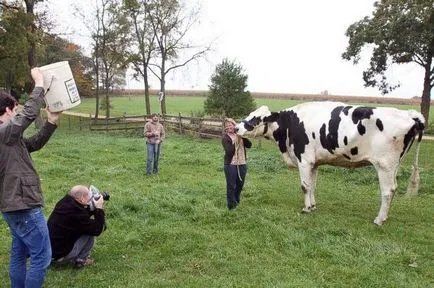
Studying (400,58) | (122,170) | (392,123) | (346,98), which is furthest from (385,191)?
(346,98)

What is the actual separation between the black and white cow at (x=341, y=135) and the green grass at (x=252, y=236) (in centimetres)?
77

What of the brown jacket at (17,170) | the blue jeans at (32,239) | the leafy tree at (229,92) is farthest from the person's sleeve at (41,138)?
the leafy tree at (229,92)

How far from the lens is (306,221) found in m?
8.04

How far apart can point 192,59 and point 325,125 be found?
32.2 m

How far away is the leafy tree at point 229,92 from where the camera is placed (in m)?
32.9

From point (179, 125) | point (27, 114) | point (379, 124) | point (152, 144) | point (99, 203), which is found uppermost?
point (27, 114)

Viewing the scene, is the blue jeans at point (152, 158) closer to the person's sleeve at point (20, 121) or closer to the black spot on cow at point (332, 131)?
the black spot on cow at point (332, 131)

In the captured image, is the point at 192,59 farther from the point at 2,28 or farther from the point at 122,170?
the point at 122,170

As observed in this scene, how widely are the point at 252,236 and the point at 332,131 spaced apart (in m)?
2.60

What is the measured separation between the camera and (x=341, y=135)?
8.22 metres

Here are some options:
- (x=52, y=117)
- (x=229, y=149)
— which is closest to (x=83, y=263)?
(x=52, y=117)

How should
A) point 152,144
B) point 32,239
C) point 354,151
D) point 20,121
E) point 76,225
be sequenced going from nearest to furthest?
point 20,121, point 32,239, point 76,225, point 354,151, point 152,144

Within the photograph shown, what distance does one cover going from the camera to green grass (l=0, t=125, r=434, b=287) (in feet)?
18.1

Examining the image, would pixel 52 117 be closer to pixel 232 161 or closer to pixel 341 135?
pixel 232 161
